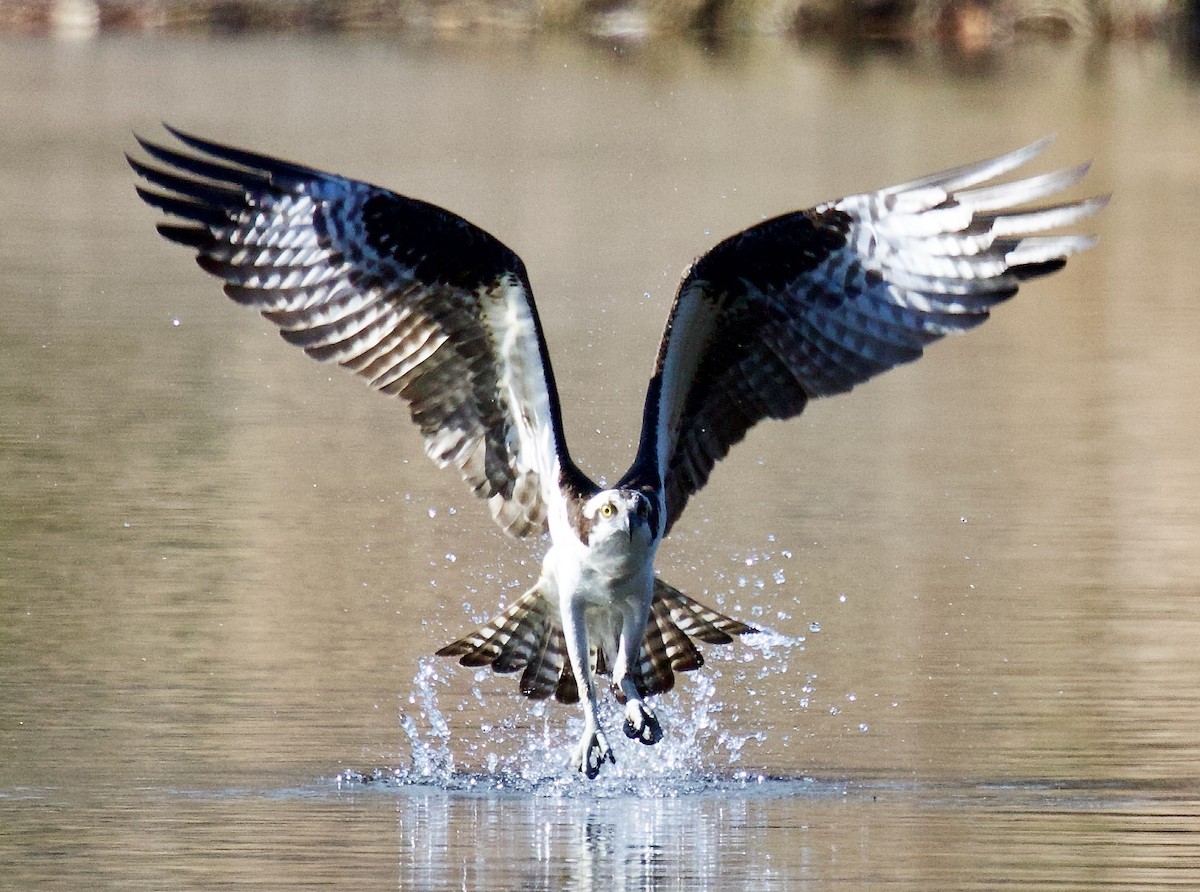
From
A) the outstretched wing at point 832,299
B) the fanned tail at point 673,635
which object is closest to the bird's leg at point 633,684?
the fanned tail at point 673,635

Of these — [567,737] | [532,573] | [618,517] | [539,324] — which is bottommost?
[532,573]

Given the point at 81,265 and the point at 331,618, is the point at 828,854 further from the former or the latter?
the point at 81,265

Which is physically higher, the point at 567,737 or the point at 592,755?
the point at 592,755

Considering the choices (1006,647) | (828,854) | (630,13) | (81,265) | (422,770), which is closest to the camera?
(828,854)

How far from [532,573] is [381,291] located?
2899 millimetres

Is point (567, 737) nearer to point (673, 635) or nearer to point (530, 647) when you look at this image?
point (530, 647)

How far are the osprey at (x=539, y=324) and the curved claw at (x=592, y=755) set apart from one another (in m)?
0.47

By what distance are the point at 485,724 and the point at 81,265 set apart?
12.7 meters

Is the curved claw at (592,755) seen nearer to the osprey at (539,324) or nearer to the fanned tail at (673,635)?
the osprey at (539,324)

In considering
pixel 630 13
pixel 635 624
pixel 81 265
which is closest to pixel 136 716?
pixel 635 624

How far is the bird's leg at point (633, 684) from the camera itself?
9.70m

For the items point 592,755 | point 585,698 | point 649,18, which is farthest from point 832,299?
point 649,18

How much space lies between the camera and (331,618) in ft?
37.7

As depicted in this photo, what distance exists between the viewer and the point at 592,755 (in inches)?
375
